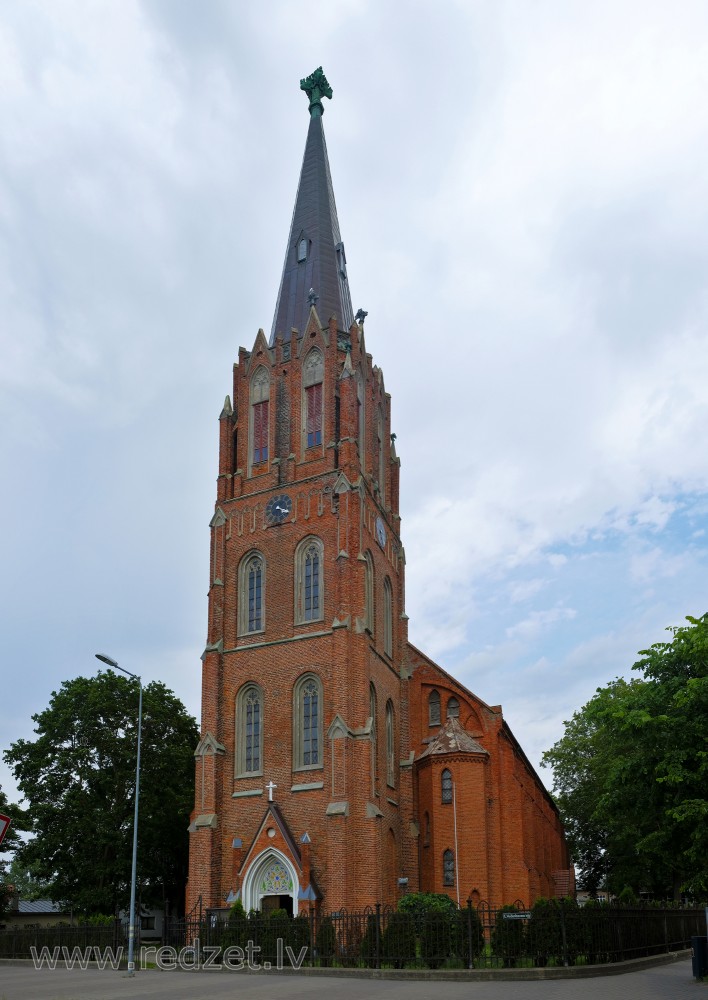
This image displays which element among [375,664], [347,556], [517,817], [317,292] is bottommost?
[517,817]

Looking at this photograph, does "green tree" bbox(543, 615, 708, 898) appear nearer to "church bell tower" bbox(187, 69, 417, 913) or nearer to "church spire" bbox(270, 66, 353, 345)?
"church bell tower" bbox(187, 69, 417, 913)

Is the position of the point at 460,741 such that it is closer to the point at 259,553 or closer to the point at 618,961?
the point at 259,553

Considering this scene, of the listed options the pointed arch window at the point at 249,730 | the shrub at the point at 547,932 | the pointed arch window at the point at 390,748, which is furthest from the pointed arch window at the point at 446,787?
the shrub at the point at 547,932

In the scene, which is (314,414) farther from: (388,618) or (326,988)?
(326,988)

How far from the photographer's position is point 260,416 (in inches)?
1754

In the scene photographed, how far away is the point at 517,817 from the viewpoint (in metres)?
41.5

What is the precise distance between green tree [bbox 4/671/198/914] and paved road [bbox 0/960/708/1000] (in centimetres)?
1895

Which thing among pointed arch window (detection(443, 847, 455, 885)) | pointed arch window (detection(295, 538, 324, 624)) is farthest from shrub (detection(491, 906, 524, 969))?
pointed arch window (detection(295, 538, 324, 624))

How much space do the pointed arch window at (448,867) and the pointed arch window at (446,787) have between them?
1948mm

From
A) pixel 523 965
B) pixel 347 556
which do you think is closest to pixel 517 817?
pixel 347 556

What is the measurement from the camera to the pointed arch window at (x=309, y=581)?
39.5m

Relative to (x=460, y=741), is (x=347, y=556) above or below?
above

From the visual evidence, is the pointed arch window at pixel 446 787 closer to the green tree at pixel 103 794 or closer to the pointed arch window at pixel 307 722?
the pointed arch window at pixel 307 722

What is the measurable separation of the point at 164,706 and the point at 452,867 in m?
17.9
